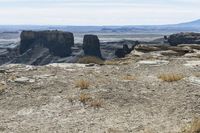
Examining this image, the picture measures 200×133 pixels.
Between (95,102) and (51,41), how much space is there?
590ft

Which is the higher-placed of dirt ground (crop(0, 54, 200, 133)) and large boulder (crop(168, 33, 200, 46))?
dirt ground (crop(0, 54, 200, 133))

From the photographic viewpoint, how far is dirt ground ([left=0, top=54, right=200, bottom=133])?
39.2ft

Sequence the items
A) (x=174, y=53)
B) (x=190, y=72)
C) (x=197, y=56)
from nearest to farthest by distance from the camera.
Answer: (x=190, y=72) < (x=197, y=56) < (x=174, y=53)

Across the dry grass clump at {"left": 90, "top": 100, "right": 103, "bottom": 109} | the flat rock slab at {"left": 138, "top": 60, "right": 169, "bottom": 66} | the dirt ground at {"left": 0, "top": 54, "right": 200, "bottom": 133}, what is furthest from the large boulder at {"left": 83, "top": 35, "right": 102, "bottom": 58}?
the dry grass clump at {"left": 90, "top": 100, "right": 103, "bottom": 109}

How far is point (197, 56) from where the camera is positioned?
26.5 meters

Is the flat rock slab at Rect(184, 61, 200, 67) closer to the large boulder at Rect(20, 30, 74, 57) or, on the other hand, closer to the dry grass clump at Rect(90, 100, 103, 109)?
the dry grass clump at Rect(90, 100, 103, 109)

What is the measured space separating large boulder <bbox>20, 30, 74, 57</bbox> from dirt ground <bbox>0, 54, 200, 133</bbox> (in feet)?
544

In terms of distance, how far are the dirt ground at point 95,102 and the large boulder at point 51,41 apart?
A: 6525 inches

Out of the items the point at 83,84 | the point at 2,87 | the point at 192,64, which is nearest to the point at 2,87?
the point at 2,87

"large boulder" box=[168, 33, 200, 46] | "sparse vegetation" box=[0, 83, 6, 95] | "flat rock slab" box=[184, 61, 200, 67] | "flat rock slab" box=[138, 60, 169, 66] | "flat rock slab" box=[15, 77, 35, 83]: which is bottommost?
"large boulder" box=[168, 33, 200, 46]

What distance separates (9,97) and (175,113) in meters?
5.56

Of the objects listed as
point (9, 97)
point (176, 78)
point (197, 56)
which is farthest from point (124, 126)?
point (197, 56)

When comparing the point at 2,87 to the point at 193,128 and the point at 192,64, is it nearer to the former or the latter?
the point at 193,128

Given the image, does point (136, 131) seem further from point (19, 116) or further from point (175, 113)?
point (19, 116)
